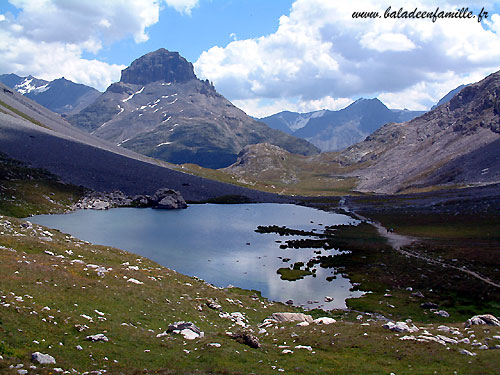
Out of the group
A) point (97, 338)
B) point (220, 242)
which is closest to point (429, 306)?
point (97, 338)

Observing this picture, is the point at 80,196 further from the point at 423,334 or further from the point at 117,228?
the point at 423,334

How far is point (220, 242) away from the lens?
102 m

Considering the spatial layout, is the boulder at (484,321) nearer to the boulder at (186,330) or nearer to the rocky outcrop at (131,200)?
the boulder at (186,330)

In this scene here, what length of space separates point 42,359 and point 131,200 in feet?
505

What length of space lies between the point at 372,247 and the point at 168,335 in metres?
77.4

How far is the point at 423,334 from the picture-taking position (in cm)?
2822

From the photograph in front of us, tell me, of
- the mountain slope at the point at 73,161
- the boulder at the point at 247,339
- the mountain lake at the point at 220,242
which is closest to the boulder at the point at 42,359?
the boulder at the point at 247,339

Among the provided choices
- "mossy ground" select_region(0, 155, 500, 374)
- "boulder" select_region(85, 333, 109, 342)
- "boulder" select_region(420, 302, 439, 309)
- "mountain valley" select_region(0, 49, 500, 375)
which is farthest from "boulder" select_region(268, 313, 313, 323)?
"boulder" select_region(420, 302, 439, 309)

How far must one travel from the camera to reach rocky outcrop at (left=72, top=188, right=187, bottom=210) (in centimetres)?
14625

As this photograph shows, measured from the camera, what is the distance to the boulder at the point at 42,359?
58.2ft

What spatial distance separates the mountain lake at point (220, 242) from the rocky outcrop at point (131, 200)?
5995 millimetres

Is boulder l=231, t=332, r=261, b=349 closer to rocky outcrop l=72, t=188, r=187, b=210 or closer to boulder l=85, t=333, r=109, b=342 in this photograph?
boulder l=85, t=333, r=109, b=342

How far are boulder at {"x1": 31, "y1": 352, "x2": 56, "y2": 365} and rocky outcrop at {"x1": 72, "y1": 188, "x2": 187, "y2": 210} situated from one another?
132 metres

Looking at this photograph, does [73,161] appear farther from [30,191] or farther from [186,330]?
[186,330]
